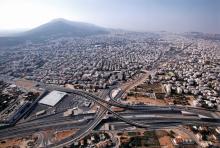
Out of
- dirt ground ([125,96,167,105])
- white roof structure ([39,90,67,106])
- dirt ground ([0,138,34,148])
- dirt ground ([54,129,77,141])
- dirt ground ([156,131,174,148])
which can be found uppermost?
dirt ground ([156,131,174,148])

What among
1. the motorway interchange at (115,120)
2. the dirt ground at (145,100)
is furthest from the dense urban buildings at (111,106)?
the dirt ground at (145,100)

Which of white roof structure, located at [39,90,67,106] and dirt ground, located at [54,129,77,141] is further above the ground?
white roof structure, located at [39,90,67,106]

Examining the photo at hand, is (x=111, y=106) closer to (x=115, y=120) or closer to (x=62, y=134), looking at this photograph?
(x=115, y=120)

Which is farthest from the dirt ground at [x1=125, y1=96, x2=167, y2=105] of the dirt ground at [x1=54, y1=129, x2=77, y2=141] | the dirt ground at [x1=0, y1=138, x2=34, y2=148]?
the dirt ground at [x1=0, y1=138, x2=34, y2=148]

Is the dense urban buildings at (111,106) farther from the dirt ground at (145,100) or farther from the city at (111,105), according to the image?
the dirt ground at (145,100)

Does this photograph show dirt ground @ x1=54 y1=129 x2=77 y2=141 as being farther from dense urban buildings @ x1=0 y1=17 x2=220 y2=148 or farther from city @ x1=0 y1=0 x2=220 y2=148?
city @ x1=0 y1=0 x2=220 y2=148
